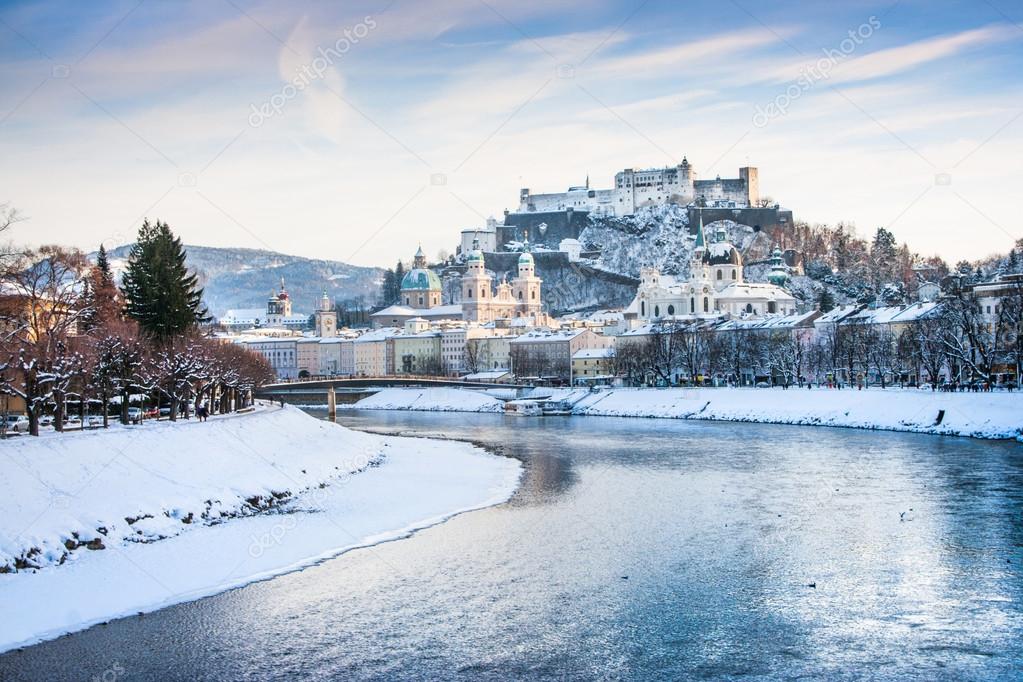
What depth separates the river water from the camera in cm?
1505

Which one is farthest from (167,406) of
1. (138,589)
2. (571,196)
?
(571,196)

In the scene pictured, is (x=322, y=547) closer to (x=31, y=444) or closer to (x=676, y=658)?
(x=31, y=444)

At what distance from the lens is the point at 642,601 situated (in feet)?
59.4

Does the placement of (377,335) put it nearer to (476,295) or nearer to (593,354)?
(476,295)

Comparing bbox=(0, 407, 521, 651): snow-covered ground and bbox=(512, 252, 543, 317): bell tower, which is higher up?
bbox=(512, 252, 543, 317): bell tower

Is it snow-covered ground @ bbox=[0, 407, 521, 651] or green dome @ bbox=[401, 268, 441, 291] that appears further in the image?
green dome @ bbox=[401, 268, 441, 291]

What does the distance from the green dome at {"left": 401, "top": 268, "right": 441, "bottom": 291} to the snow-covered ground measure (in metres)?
127

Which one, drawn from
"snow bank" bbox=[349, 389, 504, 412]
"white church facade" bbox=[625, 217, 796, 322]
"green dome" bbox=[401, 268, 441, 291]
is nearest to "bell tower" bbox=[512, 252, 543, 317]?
"green dome" bbox=[401, 268, 441, 291]

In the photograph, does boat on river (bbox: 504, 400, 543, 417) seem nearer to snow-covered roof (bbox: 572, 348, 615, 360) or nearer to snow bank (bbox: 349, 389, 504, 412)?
snow bank (bbox: 349, 389, 504, 412)

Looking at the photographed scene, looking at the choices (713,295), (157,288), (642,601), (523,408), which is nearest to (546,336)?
(713,295)

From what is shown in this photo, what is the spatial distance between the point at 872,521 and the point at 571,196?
142m

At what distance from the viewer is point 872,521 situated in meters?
24.9

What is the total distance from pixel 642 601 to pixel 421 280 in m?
147

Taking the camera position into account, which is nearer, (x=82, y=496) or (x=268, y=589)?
(x=268, y=589)
